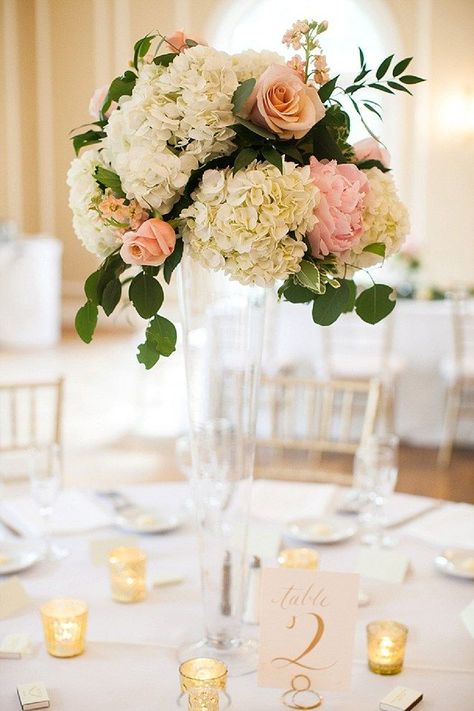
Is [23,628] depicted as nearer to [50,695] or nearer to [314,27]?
[50,695]

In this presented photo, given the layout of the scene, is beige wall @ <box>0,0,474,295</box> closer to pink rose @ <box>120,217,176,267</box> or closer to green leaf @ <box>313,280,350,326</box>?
green leaf @ <box>313,280,350,326</box>

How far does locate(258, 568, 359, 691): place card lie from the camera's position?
119 cm

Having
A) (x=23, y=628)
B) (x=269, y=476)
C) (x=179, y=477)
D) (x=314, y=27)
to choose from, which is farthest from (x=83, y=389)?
(x=314, y=27)

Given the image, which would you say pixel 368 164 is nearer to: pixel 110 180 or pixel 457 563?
pixel 110 180

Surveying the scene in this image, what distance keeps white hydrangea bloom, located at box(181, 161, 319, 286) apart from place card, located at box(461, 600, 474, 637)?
640 mm

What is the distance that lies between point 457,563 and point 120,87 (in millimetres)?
1008

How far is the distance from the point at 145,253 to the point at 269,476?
1.59 metres

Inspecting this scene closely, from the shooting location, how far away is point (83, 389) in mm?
6289

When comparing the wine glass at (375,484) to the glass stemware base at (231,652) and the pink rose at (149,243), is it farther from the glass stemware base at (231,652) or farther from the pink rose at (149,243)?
the pink rose at (149,243)

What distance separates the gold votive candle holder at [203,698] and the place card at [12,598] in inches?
18.9

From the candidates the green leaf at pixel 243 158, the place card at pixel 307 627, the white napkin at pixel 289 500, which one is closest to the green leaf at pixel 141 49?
the green leaf at pixel 243 158

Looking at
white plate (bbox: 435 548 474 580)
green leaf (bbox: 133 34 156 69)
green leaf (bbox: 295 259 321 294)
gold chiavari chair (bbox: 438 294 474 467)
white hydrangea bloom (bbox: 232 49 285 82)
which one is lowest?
gold chiavari chair (bbox: 438 294 474 467)

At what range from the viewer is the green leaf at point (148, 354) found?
1.23 metres

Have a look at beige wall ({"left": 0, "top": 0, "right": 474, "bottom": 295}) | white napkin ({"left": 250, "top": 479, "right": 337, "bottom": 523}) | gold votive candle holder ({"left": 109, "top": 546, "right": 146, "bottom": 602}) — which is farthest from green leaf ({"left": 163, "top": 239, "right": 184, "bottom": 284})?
beige wall ({"left": 0, "top": 0, "right": 474, "bottom": 295})
